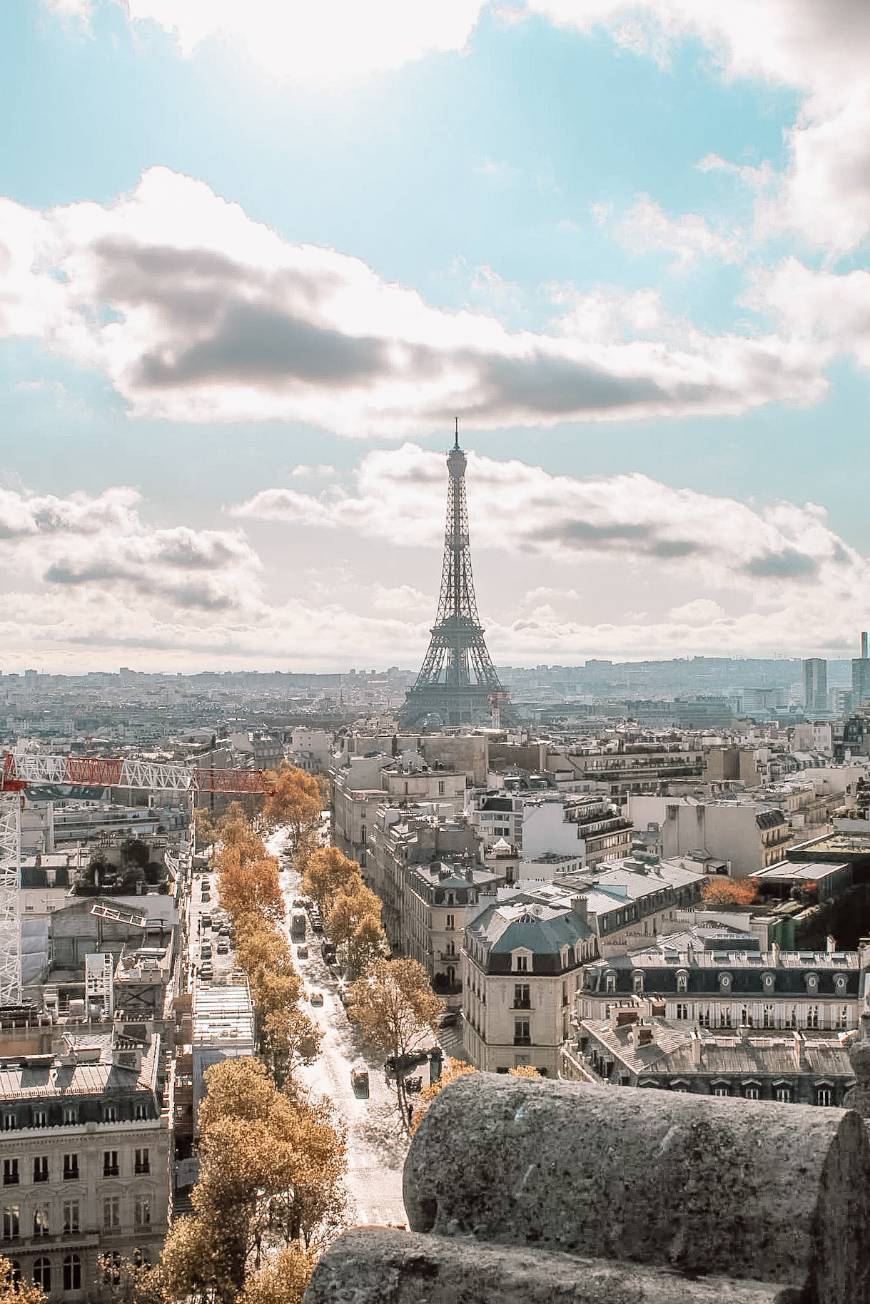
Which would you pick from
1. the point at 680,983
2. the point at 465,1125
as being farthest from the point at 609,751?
the point at 465,1125

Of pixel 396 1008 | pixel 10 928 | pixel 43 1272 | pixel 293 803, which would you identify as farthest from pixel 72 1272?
pixel 293 803

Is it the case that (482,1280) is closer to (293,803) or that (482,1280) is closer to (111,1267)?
(111,1267)

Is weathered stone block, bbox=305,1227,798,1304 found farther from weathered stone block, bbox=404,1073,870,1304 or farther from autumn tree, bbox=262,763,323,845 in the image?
autumn tree, bbox=262,763,323,845

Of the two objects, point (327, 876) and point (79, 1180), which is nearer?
point (79, 1180)

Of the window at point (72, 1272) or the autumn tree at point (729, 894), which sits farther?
the autumn tree at point (729, 894)

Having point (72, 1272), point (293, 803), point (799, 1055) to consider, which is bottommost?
point (72, 1272)

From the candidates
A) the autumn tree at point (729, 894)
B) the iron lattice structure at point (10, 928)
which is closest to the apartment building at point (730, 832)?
the autumn tree at point (729, 894)

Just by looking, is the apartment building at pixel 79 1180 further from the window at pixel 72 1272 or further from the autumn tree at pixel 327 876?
the autumn tree at pixel 327 876
